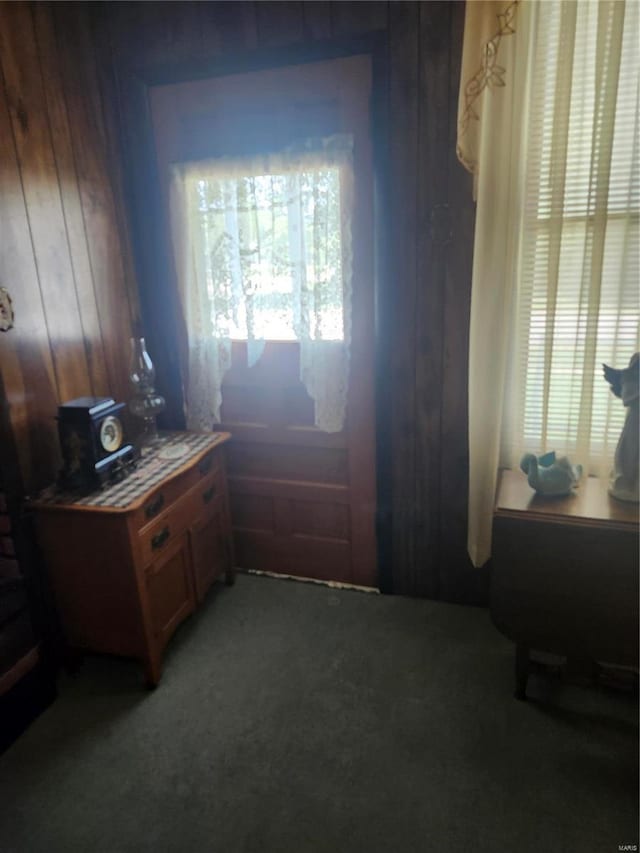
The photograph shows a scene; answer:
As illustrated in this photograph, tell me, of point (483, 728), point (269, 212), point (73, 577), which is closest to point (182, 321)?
point (269, 212)

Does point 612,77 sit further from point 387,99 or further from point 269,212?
point 269,212

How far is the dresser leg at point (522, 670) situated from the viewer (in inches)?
69.8

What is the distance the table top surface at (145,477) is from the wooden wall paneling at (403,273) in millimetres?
739

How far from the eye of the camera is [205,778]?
162 cm

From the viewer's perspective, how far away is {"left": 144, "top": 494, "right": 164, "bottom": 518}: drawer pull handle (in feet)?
6.05

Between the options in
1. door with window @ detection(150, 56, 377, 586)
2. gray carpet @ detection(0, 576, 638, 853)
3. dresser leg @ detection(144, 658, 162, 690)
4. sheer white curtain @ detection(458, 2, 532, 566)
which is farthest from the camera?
door with window @ detection(150, 56, 377, 586)

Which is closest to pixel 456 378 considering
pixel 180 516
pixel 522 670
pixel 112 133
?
pixel 522 670

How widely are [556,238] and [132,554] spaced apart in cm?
167

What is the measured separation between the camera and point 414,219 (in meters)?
2.00

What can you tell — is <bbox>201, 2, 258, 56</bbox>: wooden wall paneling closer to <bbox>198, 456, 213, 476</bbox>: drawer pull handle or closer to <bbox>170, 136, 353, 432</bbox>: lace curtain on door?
<bbox>170, 136, 353, 432</bbox>: lace curtain on door

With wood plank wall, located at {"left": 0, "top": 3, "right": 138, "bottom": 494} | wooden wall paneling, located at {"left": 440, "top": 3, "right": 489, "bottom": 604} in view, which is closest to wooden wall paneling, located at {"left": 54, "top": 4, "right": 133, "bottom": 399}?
wood plank wall, located at {"left": 0, "top": 3, "right": 138, "bottom": 494}

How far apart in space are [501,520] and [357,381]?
832mm

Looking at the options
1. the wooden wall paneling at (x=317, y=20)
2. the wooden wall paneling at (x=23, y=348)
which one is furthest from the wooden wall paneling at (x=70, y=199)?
the wooden wall paneling at (x=317, y=20)

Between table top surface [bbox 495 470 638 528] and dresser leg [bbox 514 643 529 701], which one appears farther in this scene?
dresser leg [bbox 514 643 529 701]
